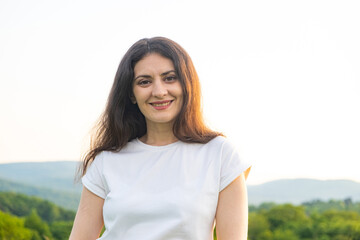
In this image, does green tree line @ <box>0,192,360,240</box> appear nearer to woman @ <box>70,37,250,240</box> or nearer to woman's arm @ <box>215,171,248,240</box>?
woman @ <box>70,37,250,240</box>

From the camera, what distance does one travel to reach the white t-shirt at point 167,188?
192 centimetres

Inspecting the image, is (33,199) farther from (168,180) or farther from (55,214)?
(168,180)

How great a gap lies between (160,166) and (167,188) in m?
0.13

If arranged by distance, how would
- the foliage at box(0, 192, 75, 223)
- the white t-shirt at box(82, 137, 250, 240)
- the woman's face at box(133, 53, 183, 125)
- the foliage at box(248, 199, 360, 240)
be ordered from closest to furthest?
the white t-shirt at box(82, 137, 250, 240) < the woman's face at box(133, 53, 183, 125) < the foliage at box(0, 192, 75, 223) < the foliage at box(248, 199, 360, 240)

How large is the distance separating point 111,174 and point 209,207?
0.51 m

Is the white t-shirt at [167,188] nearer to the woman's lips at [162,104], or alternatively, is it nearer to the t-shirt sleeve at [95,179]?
the t-shirt sleeve at [95,179]

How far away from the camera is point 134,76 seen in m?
2.12

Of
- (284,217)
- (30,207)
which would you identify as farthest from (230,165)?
(284,217)

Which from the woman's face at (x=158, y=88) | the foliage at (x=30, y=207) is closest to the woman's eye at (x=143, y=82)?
the woman's face at (x=158, y=88)

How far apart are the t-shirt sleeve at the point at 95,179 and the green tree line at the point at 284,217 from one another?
563 cm

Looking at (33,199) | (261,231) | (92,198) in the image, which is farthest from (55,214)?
(92,198)

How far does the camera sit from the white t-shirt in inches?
75.7

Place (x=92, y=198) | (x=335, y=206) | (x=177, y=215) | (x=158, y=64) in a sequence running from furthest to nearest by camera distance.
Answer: (x=335, y=206), (x=92, y=198), (x=158, y=64), (x=177, y=215)

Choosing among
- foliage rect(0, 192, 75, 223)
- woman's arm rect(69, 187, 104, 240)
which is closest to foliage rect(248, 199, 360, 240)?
foliage rect(0, 192, 75, 223)
